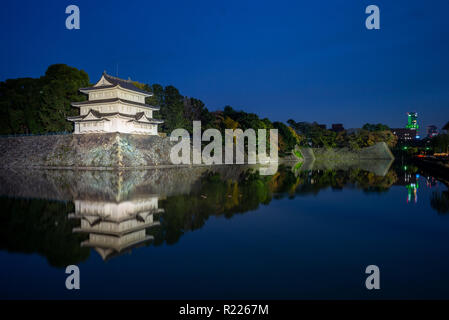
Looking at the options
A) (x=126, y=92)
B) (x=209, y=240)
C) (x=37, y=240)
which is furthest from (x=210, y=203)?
(x=126, y=92)

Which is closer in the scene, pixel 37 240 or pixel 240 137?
pixel 37 240

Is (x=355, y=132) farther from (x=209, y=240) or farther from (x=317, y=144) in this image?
(x=209, y=240)

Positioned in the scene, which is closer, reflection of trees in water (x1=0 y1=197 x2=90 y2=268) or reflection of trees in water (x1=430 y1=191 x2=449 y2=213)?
reflection of trees in water (x1=0 y1=197 x2=90 y2=268)

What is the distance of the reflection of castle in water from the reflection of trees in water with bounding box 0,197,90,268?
31cm

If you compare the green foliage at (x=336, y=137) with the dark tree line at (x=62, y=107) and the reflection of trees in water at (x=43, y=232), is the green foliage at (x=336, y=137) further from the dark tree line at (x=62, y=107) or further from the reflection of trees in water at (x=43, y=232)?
the reflection of trees in water at (x=43, y=232)

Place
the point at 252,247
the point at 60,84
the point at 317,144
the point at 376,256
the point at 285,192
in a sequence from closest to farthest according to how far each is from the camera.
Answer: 1. the point at 376,256
2. the point at 252,247
3. the point at 285,192
4. the point at 60,84
5. the point at 317,144

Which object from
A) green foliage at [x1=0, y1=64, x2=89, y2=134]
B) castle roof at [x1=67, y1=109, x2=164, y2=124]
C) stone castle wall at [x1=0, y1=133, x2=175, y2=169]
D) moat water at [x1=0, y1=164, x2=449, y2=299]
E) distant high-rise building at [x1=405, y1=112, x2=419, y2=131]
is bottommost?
moat water at [x1=0, y1=164, x2=449, y2=299]

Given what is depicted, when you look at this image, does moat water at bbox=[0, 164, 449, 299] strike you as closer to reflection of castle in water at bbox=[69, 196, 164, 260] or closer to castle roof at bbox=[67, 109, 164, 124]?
reflection of castle in water at bbox=[69, 196, 164, 260]

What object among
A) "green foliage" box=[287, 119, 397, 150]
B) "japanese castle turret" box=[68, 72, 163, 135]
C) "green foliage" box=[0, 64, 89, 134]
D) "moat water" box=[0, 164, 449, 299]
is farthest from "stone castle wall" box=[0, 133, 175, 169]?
"green foliage" box=[287, 119, 397, 150]

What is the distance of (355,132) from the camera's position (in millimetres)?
74375

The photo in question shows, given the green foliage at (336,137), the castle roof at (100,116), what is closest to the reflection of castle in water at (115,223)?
the castle roof at (100,116)

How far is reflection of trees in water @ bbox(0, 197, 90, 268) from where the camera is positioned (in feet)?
19.8

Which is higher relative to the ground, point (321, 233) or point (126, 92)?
point (126, 92)

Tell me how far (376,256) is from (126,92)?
36.2 m
